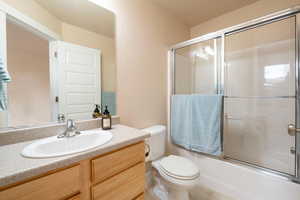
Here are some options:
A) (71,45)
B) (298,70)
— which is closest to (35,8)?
(71,45)

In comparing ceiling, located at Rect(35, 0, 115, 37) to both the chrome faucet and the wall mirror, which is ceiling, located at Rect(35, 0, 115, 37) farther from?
the chrome faucet

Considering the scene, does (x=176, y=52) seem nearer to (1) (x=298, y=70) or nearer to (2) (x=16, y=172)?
(1) (x=298, y=70)

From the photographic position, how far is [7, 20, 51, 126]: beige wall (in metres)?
0.86

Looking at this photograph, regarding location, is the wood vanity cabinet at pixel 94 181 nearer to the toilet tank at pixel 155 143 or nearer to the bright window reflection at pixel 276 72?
the toilet tank at pixel 155 143

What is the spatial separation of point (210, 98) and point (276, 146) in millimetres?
1106

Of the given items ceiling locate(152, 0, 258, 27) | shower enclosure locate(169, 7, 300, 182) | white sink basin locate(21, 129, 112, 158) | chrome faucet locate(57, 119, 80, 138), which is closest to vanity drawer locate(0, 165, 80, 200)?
white sink basin locate(21, 129, 112, 158)

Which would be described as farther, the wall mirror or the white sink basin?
the wall mirror

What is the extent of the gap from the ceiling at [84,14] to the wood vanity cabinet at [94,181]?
1123 millimetres

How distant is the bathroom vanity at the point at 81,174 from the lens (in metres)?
0.51

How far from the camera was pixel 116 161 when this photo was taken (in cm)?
80

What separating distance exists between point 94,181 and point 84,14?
1328 mm

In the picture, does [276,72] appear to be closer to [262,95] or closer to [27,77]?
[262,95]

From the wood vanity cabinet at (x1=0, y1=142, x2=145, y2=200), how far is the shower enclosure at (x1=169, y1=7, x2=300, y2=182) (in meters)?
1.11

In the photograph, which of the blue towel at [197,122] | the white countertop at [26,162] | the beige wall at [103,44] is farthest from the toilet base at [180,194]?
the beige wall at [103,44]
